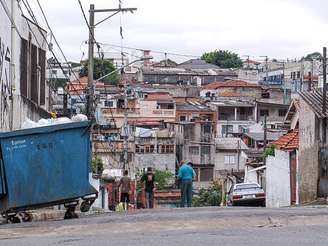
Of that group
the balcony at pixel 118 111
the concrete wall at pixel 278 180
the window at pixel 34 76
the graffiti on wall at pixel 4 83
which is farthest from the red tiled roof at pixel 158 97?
the graffiti on wall at pixel 4 83

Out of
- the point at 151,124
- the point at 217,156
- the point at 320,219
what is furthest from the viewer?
the point at 151,124

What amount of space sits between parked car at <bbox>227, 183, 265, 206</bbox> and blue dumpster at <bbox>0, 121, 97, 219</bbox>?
24865 mm

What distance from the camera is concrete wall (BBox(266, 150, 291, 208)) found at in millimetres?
38438

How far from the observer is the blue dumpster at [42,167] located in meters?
16.6

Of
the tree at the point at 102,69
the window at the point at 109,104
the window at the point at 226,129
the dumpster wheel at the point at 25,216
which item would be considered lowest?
the window at the point at 226,129

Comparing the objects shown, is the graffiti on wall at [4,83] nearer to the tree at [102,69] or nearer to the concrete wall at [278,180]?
the concrete wall at [278,180]

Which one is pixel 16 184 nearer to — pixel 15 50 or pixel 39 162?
pixel 39 162

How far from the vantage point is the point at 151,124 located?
79.0 m

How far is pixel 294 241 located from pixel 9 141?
6.82 meters

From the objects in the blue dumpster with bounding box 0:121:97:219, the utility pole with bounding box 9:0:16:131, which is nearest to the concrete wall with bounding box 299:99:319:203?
the utility pole with bounding box 9:0:16:131

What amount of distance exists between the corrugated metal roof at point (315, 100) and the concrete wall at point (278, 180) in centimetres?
334

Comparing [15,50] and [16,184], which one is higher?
[15,50]

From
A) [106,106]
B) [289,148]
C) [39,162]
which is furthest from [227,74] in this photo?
[39,162]

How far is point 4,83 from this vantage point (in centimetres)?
2353
